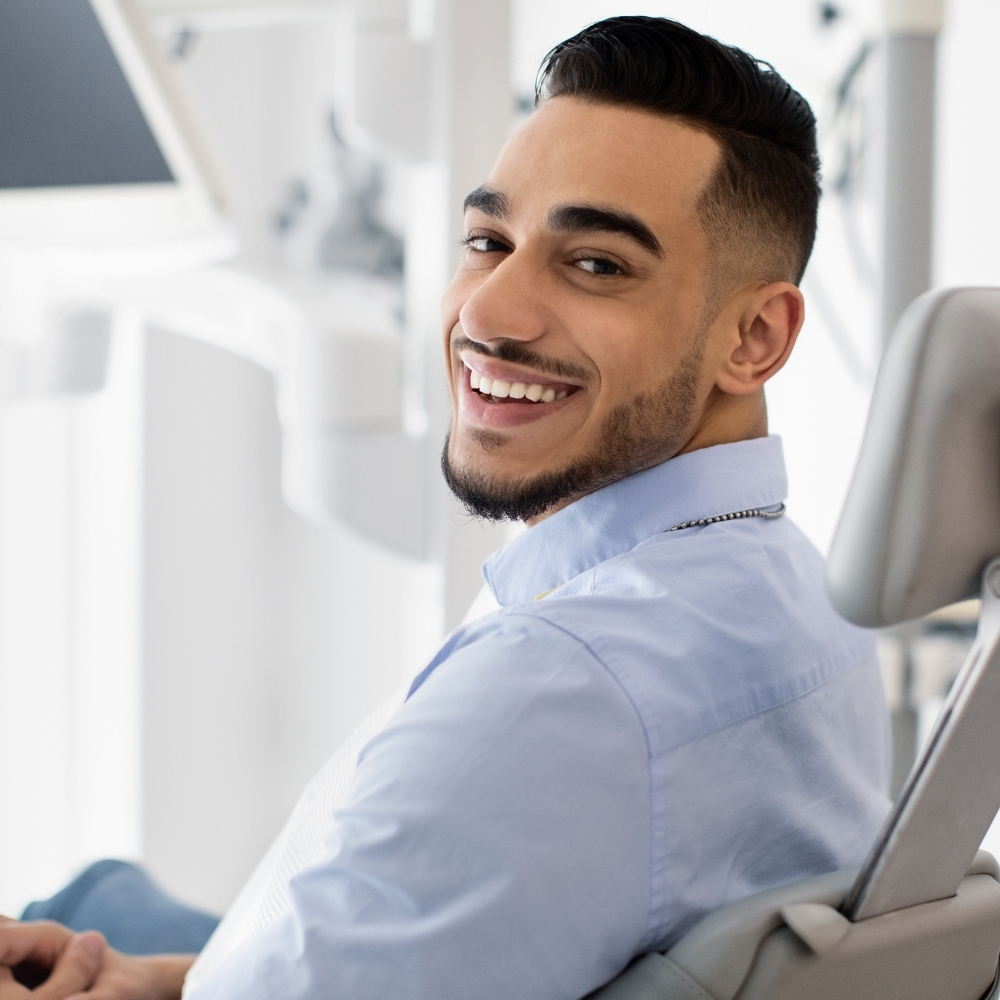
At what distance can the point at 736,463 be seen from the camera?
80 centimetres

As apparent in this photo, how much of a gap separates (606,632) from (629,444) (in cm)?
24

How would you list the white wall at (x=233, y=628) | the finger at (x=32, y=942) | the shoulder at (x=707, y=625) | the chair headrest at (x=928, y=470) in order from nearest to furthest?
the chair headrest at (x=928, y=470) < the shoulder at (x=707, y=625) < the finger at (x=32, y=942) < the white wall at (x=233, y=628)

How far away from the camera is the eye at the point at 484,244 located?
895 mm

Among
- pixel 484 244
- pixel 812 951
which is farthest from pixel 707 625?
pixel 484 244

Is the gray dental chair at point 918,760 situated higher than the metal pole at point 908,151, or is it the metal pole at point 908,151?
the metal pole at point 908,151

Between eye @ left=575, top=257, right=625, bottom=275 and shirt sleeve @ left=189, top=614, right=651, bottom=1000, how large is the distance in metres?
0.33

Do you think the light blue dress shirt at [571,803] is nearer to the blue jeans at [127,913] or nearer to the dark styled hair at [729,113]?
the dark styled hair at [729,113]

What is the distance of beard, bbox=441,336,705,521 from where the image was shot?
0.80 metres

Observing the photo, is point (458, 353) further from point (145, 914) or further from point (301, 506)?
point (145, 914)

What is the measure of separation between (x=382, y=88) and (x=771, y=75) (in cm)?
52

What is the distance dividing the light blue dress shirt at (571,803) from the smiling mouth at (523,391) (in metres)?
0.18

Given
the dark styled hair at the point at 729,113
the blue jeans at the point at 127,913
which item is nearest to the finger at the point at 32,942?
the blue jeans at the point at 127,913

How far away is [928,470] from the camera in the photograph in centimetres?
47

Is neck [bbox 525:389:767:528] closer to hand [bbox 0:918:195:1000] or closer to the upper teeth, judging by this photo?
the upper teeth
